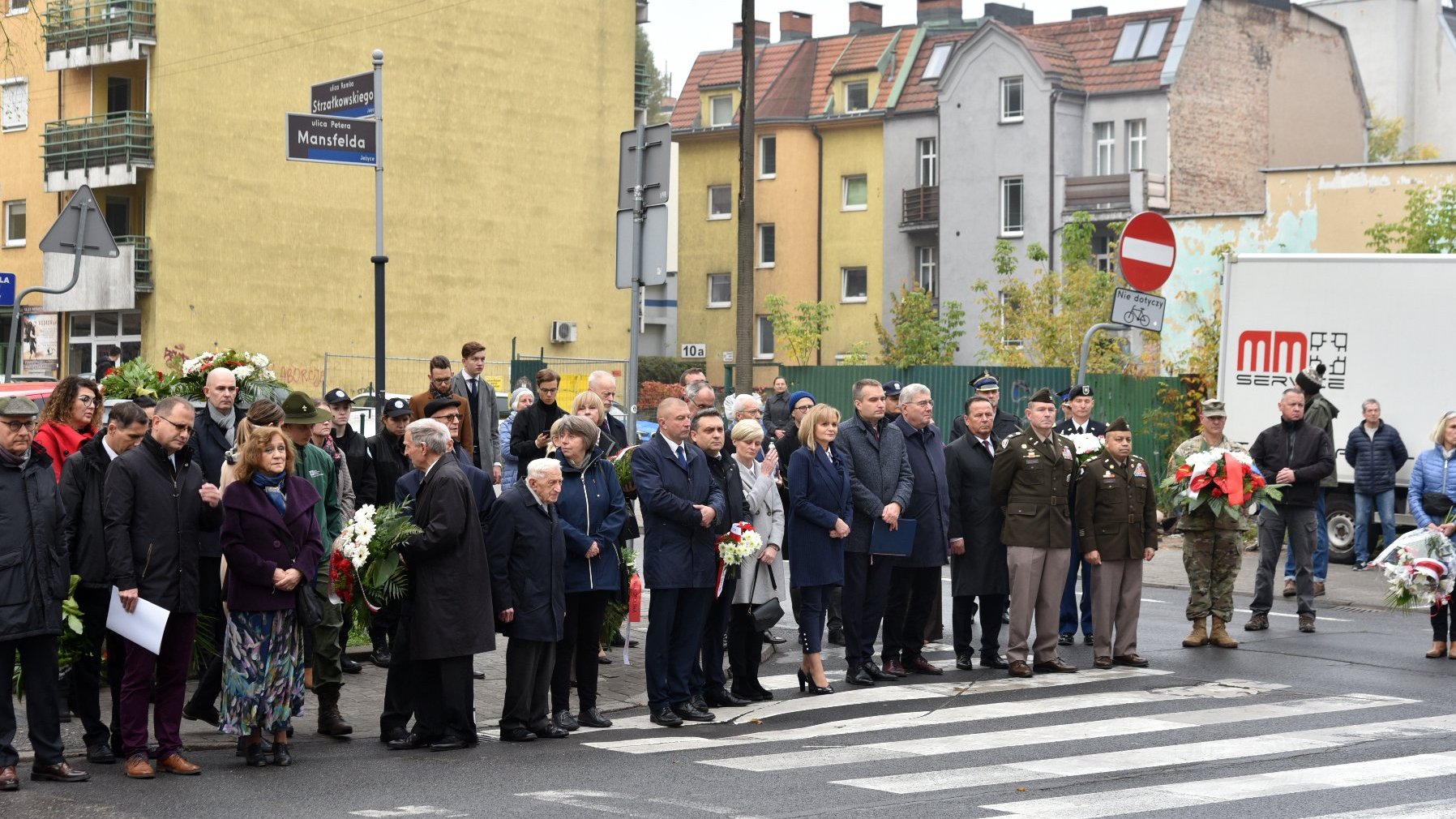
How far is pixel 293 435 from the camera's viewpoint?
11203 mm

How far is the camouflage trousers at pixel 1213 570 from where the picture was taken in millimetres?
14664

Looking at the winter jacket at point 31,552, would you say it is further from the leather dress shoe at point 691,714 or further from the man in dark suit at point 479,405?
the man in dark suit at point 479,405

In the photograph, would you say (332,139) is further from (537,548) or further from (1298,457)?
(1298,457)

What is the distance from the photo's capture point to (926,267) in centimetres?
5722

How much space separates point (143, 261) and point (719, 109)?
26409mm

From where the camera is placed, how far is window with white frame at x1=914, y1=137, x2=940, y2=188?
56719 millimetres

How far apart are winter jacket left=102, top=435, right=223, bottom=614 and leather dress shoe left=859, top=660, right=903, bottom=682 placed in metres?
4.95

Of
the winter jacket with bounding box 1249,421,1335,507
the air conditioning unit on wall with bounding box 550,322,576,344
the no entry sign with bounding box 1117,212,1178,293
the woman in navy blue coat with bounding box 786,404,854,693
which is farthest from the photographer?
the air conditioning unit on wall with bounding box 550,322,576,344

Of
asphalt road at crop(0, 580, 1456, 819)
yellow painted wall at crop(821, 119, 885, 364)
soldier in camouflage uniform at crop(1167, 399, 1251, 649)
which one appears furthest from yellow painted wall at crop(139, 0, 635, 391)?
asphalt road at crop(0, 580, 1456, 819)

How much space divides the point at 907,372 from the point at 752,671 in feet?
64.3

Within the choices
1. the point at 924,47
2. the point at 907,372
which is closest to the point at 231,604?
the point at 907,372

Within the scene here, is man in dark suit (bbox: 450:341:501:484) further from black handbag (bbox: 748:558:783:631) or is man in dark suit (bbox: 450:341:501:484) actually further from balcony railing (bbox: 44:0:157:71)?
balcony railing (bbox: 44:0:157:71)

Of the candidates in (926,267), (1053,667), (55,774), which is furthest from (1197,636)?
(926,267)

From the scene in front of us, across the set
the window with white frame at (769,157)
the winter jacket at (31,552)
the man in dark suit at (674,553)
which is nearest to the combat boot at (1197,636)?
the man in dark suit at (674,553)
